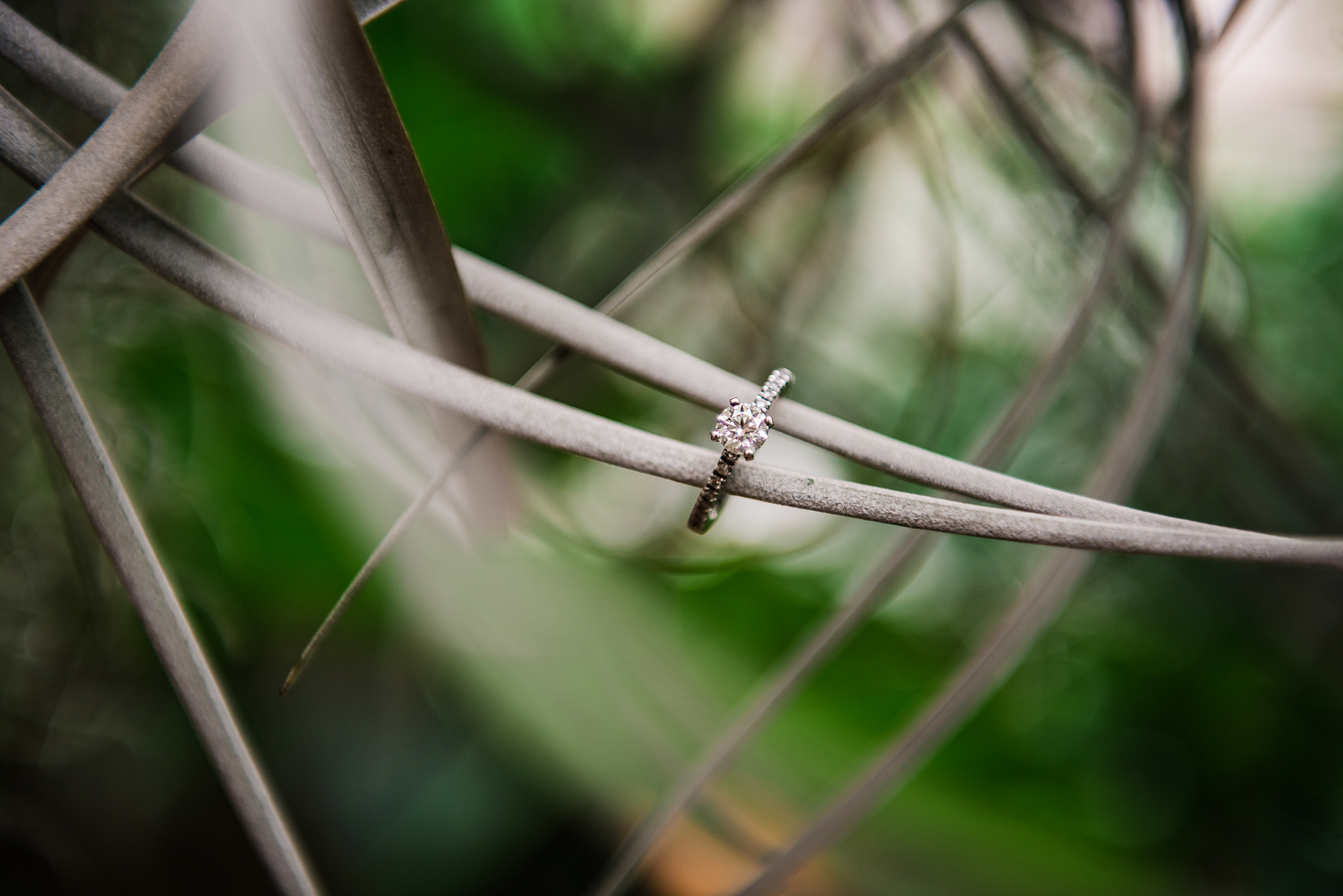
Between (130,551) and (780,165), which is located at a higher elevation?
(780,165)

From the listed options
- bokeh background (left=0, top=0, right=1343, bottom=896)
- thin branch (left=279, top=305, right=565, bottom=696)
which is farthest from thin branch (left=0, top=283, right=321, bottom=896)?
bokeh background (left=0, top=0, right=1343, bottom=896)

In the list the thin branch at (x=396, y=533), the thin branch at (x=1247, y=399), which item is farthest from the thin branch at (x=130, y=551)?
the thin branch at (x=1247, y=399)

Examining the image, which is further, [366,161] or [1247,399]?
[1247,399]

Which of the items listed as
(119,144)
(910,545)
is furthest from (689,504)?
(119,144)

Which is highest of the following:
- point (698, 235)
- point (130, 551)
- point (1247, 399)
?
point (1247, 399)

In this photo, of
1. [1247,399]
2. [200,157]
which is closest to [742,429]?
[200,157]

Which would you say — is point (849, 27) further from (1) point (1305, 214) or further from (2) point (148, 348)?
(2) point (148, 348)

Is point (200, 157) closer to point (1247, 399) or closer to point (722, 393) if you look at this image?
point (722, 393)

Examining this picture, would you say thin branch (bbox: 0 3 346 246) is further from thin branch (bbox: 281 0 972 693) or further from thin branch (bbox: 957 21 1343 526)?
thin branch (bbox: 957 21 1343 526)
